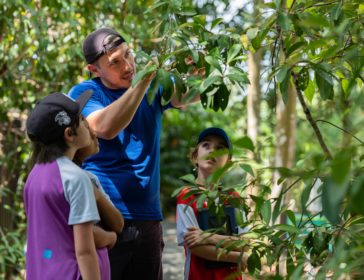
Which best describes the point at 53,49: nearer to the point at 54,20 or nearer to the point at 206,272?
the point at 54,20

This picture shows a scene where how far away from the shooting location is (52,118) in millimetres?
2656

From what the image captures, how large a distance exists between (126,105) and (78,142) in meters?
0.23

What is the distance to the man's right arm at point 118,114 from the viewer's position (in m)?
2.71

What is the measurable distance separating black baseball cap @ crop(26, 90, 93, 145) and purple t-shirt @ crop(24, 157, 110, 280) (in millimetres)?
136

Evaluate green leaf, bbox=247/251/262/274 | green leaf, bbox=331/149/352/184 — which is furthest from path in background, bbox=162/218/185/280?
green leaf, bbox=331/149/352/184

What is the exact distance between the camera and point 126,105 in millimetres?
2738

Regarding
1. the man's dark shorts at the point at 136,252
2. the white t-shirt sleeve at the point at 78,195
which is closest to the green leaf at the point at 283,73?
the white t-shirt sleeve at the point at 78,195

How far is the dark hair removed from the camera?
264 centimetres

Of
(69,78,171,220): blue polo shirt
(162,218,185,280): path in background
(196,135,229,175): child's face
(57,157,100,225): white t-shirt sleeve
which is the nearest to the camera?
(57,157,100,225): white t-shirt sleeve

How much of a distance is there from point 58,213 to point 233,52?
84 centimetres

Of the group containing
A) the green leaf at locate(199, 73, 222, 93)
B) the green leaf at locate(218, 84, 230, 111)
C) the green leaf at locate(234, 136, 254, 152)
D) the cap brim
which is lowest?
the green leaf at locate(234, 136, 254, 152)

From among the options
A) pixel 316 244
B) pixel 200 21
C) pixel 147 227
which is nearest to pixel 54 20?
pixel 147 227

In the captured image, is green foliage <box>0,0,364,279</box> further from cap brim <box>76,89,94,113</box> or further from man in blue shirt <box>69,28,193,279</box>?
cap brim <box>76,89,94,113</box>

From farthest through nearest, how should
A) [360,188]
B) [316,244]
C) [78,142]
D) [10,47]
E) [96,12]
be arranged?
[96,12] < [10,47] < [78,142] < [316,244] < [360,188]
